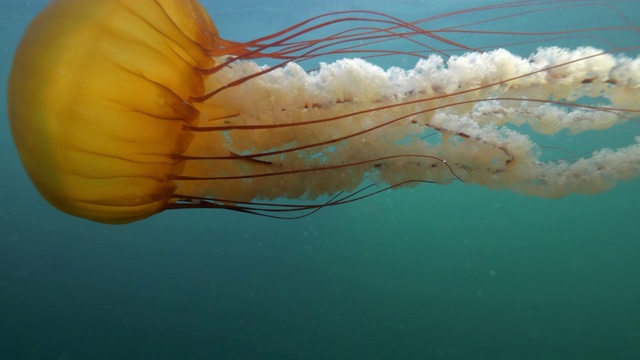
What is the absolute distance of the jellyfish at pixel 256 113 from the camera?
6.21ft

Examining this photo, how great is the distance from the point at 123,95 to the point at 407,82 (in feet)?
4.55

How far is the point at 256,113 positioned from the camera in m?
2.36

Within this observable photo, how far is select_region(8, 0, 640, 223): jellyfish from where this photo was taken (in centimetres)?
189

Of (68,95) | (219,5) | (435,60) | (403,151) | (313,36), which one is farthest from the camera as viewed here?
(313,36)

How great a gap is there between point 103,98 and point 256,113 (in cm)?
75

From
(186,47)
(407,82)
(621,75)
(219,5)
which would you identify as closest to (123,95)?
(186,47)

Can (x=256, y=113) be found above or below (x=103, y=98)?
above

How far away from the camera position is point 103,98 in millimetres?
1872

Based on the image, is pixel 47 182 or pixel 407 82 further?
pixel 407 82

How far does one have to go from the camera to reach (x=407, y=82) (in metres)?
2.38

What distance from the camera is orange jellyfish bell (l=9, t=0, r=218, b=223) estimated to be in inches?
73.0

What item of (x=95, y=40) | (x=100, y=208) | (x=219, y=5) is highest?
(x=219, y=5)

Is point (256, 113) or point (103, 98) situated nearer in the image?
point (103, 98)

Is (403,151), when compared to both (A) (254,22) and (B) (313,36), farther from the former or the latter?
(B) (313,36)
